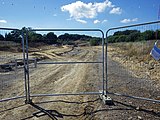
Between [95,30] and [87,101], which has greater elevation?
[95,30]

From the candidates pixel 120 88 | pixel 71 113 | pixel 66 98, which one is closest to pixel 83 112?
pixel 71 113

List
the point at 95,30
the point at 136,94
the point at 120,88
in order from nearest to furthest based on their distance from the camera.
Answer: the point at 95,30
the point at 136,94
the point at 120,88

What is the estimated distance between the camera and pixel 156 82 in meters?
9.73

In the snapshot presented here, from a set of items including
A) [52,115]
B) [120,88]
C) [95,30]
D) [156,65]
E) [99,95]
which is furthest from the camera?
[156,65]

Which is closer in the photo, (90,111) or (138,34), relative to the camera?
(90,111)

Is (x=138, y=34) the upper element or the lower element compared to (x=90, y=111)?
upper

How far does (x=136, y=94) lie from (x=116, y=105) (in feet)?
6.12

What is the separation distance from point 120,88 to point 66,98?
2.87 metres

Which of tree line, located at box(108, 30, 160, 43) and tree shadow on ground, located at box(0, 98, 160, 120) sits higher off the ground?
tree line, located at box(108, 30, 160, 43)

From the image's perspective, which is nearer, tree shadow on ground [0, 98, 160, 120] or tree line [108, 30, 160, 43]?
tree shadow on ground [0, 98, 160, 120]

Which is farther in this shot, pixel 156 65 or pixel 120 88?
pixel 156 65

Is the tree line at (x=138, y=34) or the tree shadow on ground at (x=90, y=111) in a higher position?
the tree line at (x=138, y=34)

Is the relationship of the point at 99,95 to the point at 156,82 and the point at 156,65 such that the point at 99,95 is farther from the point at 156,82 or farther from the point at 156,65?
the point at 156,65

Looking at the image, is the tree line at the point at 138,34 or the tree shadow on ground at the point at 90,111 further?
the tree line at the point at 138,34
